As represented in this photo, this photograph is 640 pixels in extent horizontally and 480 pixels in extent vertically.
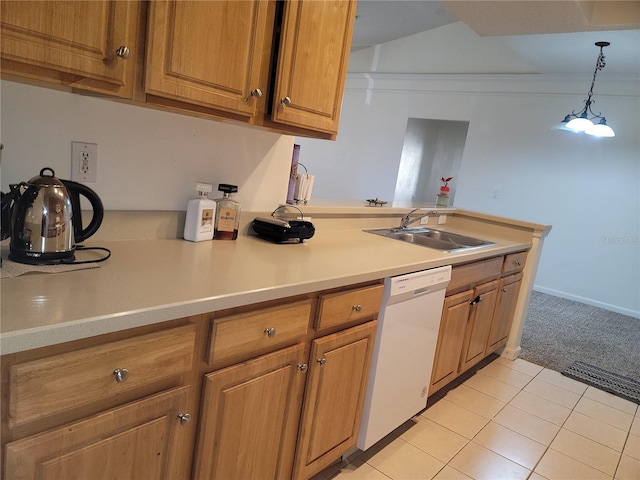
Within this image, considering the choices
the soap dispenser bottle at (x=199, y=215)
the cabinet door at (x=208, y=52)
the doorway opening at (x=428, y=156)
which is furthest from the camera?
the doorway opening at (x=428, y=156)

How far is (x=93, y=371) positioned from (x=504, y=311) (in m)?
2.73

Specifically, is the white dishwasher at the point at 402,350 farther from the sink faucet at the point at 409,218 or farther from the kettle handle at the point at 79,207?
the kettle handle at the point at 79,207

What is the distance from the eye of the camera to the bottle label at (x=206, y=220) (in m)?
1.70

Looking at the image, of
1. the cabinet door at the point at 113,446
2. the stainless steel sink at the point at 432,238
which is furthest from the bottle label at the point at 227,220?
the stainless steel sink at the point at 432,238

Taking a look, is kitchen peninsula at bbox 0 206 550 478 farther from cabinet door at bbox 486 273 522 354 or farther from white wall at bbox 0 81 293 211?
cabinet door at bbox 486 273 522 354

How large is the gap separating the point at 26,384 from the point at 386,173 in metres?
6.24

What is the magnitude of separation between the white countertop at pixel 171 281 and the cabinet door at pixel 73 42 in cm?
49

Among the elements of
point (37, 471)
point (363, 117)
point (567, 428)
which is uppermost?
point (363, 117)

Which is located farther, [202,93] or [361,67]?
[361,67]

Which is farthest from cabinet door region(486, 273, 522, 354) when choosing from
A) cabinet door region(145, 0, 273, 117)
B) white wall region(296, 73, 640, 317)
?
white wall region(296, 73, 640, 317)

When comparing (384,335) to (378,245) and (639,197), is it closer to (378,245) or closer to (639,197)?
(378,245)

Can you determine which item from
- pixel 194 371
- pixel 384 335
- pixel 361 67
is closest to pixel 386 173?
pixel 361 67

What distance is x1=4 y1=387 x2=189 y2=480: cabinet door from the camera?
0.89m

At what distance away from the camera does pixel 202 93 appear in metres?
1.35
